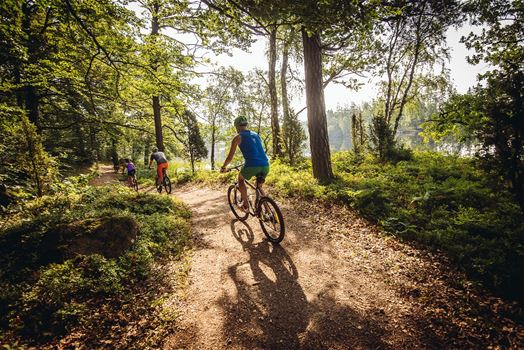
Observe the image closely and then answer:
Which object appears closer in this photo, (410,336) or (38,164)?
(410,336)

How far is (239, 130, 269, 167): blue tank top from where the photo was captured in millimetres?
5290

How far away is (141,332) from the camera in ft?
10.2

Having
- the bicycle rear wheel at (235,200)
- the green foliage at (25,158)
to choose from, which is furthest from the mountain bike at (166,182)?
the bicycle rear wheel at (235,200)

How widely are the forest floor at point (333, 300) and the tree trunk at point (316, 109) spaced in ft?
14.8

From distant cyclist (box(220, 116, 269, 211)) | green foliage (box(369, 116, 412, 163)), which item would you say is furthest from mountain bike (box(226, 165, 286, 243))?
green foliage (box(369, 116, 412, 163))

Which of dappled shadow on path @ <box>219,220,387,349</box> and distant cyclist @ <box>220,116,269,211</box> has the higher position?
distant cyclist @ <box>220,116,269,211</box>

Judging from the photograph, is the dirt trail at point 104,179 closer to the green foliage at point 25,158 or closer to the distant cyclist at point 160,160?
the distant cyclist at point 160,160

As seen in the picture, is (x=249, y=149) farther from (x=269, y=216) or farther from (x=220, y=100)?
(x=220, y=100)

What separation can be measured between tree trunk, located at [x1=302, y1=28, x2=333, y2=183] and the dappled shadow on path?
619 cm

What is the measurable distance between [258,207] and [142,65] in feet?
19.6

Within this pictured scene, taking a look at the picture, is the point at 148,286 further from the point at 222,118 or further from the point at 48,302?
the point at 222,118

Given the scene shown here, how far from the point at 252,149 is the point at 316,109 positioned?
5486 mm

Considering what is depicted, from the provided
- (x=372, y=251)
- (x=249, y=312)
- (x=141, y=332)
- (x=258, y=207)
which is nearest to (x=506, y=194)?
(x=372, y=251)

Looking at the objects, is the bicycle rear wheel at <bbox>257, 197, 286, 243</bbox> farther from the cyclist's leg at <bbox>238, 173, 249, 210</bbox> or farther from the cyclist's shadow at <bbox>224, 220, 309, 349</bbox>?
the cyclist's leg at <bbox>238, 173, 249, 210</bbox>
